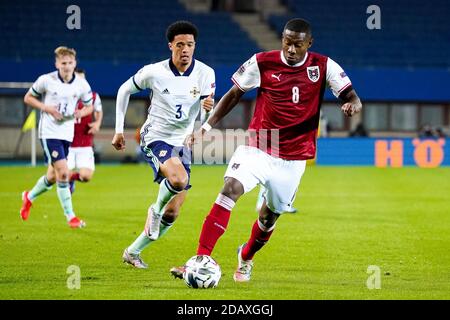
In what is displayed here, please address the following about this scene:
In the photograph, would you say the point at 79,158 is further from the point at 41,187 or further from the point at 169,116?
the point at 169,116

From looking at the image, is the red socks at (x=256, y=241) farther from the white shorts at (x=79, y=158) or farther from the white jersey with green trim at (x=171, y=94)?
the white shorts at (x=79, y=158)

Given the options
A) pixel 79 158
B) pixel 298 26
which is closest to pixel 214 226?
pixel 298 26

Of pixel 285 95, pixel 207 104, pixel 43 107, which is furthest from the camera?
pixel 43 107

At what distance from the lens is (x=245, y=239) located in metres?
12.1

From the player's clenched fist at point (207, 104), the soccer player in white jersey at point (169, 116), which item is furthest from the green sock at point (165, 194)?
the player's clenched fist at point (207, 104)

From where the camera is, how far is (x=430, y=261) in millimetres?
9883

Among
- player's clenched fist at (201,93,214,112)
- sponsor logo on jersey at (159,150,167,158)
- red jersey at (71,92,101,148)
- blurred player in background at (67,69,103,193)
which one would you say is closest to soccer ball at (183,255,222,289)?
sponsor logo on jersey at (159,150,167,158)

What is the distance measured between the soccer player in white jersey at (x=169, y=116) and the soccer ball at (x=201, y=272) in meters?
1.64

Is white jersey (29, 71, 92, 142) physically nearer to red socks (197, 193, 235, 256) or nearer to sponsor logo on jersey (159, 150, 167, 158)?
sponsor logo on jersey (159, 150, 167, 158)

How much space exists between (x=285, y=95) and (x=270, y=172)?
0.70m

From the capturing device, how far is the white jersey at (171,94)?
31.1 feet

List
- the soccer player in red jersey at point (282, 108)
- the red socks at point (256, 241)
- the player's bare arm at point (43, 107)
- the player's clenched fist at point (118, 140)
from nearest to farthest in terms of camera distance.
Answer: the soccer player in red jersey at point (282, 108), the red socks at point (256, 241), the player's clenched fist at point (118, 140), the player's bare arm at point (43, 107)

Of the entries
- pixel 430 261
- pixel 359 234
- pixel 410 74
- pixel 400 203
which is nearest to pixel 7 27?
pixel 410 74

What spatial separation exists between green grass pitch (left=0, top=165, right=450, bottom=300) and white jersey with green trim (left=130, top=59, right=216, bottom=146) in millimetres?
1365
